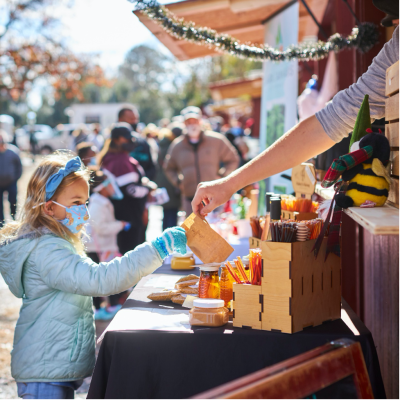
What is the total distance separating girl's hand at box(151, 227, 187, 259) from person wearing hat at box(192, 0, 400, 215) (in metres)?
0.16

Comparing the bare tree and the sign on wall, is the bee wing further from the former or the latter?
the bare tree

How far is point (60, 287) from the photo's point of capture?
83.0 inches

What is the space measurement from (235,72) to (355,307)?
1295 inches

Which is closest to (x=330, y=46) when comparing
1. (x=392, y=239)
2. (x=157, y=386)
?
(x=392, y=239)

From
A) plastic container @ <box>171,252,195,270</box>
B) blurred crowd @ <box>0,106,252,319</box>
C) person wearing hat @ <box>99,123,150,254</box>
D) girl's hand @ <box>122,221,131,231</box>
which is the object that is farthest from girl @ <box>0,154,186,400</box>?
person wearing hat @ <box>99,123,150,254</box>

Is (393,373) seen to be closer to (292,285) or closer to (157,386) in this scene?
(292,285)

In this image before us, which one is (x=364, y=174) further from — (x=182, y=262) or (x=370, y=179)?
(x=182, y=262)

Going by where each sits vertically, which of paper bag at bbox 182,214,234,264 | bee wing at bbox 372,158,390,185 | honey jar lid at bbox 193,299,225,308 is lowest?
honey jar lid at bbox 193,299,225,308

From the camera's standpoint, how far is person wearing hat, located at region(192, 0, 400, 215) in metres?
1.93

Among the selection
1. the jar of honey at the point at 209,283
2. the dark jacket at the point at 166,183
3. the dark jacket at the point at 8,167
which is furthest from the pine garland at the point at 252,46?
the dark jacket at the point at 8,167

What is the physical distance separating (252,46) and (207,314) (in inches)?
104

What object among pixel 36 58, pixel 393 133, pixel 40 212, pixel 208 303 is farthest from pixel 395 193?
pixel 36 58

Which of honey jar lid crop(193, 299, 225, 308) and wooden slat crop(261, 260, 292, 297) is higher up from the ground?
wooden slat crop(261, 260, 292, 297)

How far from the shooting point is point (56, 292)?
2188 millimetres
